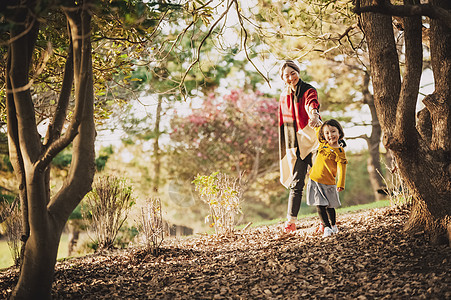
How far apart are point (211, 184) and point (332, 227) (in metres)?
1.52

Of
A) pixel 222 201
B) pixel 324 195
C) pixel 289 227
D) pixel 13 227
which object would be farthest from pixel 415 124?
pixel 13 227

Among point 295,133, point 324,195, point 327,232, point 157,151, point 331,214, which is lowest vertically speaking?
point 327,232

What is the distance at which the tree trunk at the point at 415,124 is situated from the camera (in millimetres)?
2852

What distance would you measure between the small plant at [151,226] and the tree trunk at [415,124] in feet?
7.88

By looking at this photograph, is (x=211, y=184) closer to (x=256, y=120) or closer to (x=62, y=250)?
(x=256, y=120)

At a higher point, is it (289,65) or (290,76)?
(289,65)

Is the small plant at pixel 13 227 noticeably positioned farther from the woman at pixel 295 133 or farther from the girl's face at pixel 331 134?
the girl's face at pixel 331 134

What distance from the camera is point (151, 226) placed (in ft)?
13.1

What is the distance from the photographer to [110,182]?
534cm

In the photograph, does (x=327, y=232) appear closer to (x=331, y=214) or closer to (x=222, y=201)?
(x=331, y=214)

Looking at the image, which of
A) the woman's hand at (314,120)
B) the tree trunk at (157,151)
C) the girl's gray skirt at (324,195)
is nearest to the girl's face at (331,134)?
the woman's hand at (314,120)

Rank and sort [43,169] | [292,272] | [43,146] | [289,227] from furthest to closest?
[289,227]
[292,272]
[43,146]
[43,169]

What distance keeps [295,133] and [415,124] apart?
146cm

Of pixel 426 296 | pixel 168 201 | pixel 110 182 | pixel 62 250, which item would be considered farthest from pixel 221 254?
pixel 62 250
